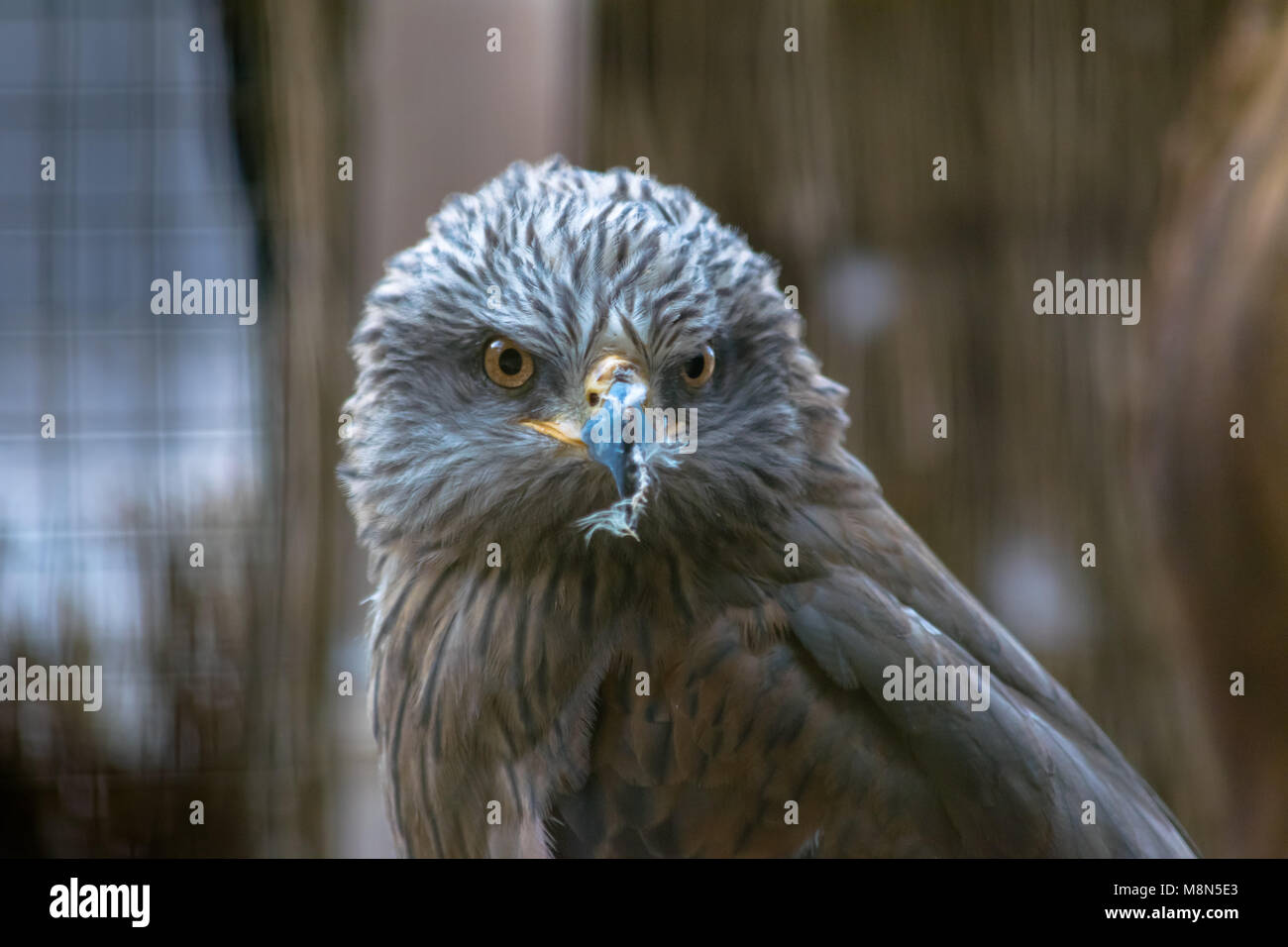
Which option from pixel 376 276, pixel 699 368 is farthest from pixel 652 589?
pixel 376 276

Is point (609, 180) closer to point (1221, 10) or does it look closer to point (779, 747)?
point (779, 747)

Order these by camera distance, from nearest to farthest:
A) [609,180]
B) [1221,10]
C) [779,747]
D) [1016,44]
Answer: [779,747] → [609,180] → [1221,10] → [1016,44]

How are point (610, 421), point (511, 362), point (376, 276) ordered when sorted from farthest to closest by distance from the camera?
1. point (376, 276)
2. point (511, 362)
3. point (610, 421)

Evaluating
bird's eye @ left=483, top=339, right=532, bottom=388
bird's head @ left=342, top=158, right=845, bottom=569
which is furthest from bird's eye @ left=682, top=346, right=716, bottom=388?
bird's eye @ left=483, top=339, right=532, bottom=388

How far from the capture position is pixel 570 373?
0.95 m

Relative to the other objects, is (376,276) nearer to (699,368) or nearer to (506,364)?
(506,364)

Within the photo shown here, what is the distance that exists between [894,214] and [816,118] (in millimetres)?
171

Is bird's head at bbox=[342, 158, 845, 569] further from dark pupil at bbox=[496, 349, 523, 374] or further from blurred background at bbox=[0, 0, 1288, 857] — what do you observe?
blurred background at bbox=[0, 0, 1288, 857]

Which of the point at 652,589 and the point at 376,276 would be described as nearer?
the point at 652,589

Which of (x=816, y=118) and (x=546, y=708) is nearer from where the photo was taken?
(x=546, y=708)

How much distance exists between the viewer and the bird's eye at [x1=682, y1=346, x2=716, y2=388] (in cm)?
96

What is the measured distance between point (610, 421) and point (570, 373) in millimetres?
99
